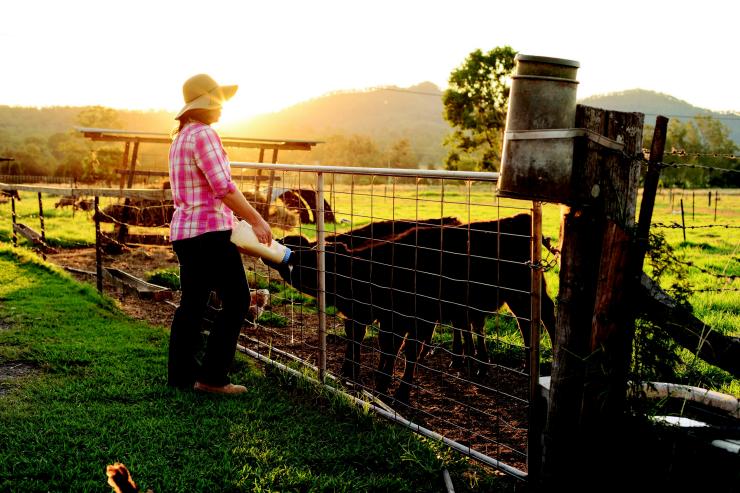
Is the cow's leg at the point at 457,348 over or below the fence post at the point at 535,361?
below

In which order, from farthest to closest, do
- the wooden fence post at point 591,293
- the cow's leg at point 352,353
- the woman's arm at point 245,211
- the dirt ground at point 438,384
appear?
the cow's leg at point 352,353
the dirt ground at point 438,384
the woman's arm at point 245,211
the wooden fence post at point 591,293

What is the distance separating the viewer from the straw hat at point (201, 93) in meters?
4.29

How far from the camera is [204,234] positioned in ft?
14.3

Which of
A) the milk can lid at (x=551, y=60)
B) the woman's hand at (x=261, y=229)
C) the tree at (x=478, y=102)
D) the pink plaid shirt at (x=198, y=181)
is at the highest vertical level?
the tree at (x=478, y=102)

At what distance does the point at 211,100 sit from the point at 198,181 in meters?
0.57

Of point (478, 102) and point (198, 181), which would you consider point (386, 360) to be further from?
point (478, 102)

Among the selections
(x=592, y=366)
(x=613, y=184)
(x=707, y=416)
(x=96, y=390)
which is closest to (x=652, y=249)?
(x=613, y=184)

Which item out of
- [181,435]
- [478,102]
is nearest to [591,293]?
[181,435]

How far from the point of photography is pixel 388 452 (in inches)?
148

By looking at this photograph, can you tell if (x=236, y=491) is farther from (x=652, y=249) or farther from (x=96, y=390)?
(x=652, y=249)

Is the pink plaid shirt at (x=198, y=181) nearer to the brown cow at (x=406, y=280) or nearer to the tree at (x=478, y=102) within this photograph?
the brown cow at (x=406, y=280)

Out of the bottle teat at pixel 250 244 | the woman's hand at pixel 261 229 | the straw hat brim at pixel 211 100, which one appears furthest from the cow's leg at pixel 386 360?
the straw hat brim at pixel 211 100

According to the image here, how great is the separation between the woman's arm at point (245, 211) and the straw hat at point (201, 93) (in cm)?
65

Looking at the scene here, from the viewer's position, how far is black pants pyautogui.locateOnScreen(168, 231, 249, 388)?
4.43 meters
